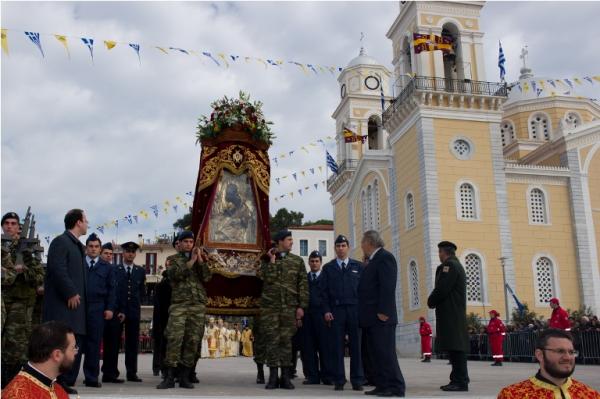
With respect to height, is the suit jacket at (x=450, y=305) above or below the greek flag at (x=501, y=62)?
below

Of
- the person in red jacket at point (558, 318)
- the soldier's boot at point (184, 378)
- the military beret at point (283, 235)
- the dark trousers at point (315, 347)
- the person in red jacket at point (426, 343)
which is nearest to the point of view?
the soldier's boot at point (184, 378)

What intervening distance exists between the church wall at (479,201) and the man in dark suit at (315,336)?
19362mm

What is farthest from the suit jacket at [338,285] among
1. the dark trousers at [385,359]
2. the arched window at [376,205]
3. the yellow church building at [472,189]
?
the arched window at [376,205]

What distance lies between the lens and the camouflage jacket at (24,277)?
24.4 feet

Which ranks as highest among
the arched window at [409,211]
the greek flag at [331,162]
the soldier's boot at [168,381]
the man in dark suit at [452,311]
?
the greek flag at [331,162]

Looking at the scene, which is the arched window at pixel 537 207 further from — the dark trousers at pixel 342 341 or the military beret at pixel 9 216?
the military beret at pixel 9 216

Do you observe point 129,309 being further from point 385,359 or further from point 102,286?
point 385,359

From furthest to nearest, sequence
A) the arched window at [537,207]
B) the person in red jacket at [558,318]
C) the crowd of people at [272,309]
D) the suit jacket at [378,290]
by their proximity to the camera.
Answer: the arched window at [537,207] → the person in red jacket at [558,318] → the suit jacket at [378,290] → the crowd of people at [272,309]

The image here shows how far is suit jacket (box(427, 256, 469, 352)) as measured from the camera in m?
8.43

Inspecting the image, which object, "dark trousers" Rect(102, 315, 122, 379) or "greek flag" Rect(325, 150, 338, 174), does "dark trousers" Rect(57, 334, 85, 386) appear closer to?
"dark trousers" Rect(102, 315, 122, 379)

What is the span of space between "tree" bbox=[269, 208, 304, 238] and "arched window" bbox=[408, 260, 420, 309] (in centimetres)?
3000

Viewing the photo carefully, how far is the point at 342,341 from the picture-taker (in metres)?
8.69

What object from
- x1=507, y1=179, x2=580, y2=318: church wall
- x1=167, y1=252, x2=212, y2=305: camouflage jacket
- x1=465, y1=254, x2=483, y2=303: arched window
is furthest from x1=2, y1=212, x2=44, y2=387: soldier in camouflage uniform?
x1=507, y1=179, x2=580, y2=318: church wall

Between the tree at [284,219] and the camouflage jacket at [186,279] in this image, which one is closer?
the camouflage jacket at [186,279]
